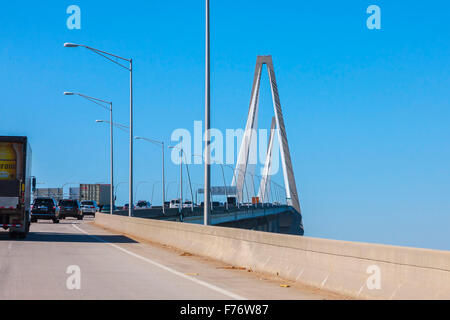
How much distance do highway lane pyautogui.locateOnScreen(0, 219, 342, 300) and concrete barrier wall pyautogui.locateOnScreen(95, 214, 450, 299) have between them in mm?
311

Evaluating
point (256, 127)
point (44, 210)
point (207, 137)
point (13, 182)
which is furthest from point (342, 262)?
point (256, 127)

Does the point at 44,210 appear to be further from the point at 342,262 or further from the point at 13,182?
the point at 342,262

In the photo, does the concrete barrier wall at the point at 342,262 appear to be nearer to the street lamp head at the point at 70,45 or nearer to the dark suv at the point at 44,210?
the street lamp head at the point at 70,45

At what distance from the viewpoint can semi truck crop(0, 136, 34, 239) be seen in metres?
27.9

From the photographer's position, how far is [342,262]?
40.1ft

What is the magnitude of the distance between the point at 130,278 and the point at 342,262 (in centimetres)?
451

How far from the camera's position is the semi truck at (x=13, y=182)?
2792 centimetres

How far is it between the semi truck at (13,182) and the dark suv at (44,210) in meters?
23.8

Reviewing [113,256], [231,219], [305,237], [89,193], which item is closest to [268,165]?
[89,193]

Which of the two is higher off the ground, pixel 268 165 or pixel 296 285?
pixel 268 165

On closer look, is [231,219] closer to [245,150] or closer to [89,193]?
[245,150]
